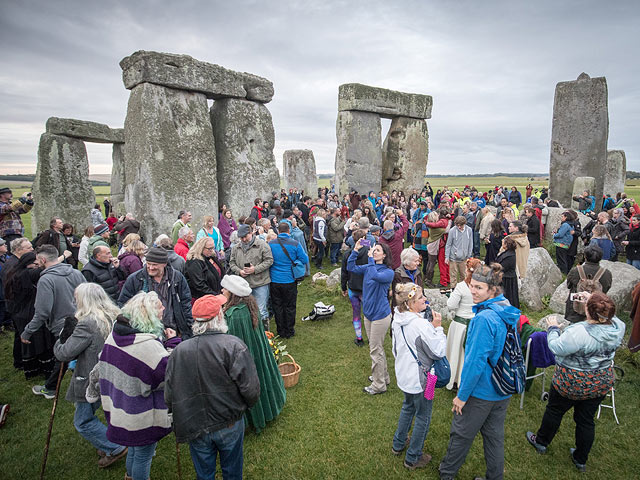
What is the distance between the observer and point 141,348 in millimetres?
3111

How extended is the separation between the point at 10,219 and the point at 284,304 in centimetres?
649

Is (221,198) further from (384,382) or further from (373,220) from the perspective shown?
(384,382)

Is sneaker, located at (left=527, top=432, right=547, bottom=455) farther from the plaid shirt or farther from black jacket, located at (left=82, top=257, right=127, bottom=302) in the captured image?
the plaid shirt

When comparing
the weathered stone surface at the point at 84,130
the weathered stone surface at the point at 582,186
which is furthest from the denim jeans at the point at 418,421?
the weathered stone surface at the point at 84,130

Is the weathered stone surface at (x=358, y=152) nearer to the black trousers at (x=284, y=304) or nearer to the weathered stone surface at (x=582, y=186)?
the weathered stone surface at (x=582, y=186)

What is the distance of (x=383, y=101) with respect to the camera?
1588 cm

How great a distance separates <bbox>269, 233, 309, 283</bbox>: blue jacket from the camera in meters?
6.86

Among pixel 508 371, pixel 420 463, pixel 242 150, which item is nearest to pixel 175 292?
pixel 420 463

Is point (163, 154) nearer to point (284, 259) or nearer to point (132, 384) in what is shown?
point (284, 259)

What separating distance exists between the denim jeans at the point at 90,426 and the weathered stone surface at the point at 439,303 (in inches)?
227

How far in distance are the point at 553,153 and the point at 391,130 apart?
664 centimetres

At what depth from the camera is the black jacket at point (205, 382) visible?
2.89m

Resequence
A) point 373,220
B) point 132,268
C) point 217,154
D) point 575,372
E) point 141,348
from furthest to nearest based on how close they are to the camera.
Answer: point 373,220 < point 217,154 < point 132,268 < point 575,372 < point 141,348

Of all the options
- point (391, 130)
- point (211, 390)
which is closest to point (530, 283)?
point (211, 390)
